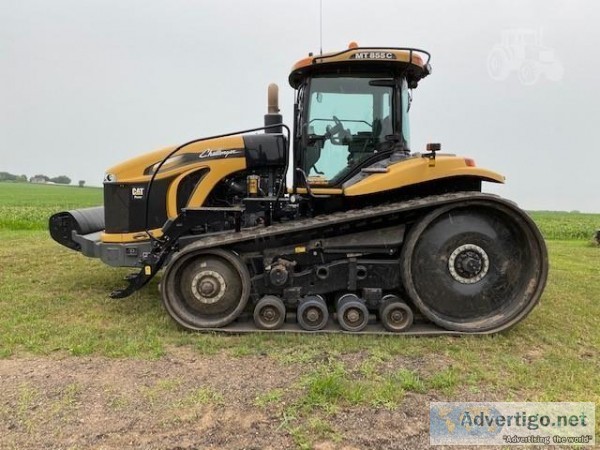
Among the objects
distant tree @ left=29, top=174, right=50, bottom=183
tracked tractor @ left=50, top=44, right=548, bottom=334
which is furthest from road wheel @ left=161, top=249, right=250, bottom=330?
distant tree @ left=29, top=174, right=50, bottom=183

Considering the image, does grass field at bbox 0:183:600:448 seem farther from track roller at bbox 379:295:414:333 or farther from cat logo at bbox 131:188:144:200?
cat logo at bbox 131:188:144:200

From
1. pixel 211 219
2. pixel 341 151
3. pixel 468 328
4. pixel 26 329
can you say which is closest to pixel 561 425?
pixel 468 328

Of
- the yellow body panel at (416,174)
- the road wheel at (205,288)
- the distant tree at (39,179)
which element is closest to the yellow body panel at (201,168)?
the road wheel at (205,288)

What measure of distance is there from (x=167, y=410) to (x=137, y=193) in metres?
3.15

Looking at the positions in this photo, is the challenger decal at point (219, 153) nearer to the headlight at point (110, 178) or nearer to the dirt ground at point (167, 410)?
the headlight at point (110, 178)

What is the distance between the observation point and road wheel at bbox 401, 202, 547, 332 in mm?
4930

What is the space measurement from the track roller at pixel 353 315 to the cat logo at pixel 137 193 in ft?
8.96

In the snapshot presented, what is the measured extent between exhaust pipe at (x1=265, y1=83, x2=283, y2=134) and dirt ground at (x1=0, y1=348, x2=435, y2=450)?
2885mm

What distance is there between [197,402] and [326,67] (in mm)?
3648

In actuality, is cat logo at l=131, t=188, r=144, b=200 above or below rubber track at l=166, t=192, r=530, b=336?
above

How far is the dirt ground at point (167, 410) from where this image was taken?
115 inches

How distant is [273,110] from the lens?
595 centimetres

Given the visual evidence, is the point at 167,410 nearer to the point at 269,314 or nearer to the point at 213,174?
the point at 269,314

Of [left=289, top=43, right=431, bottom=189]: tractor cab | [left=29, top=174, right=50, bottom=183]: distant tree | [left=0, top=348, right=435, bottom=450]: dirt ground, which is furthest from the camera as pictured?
[left=29, top=174, right=50, bottom=183]: distant tree
